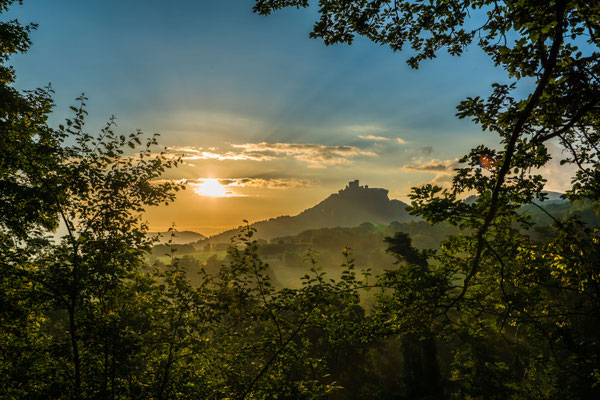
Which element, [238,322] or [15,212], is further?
[15,212]

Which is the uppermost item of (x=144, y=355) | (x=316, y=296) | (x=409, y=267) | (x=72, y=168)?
Result: (x=72, y=168)

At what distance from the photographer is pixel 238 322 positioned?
20.1ft

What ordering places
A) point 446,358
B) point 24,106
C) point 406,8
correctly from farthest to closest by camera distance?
point 446,358
point 24,106
point 406,8

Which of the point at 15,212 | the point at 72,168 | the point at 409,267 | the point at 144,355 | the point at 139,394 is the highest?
the point at 72,168

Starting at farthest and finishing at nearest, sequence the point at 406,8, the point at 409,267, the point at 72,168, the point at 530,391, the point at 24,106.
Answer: the point at 530,391 → the point at 24,106 → the point at 72,168 → the point at 409,267 → the point at 406,8

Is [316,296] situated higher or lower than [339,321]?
higher

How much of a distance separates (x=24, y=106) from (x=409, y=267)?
15.4 meters

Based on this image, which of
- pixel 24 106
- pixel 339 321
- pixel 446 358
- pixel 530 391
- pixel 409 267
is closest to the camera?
pixel 409 267

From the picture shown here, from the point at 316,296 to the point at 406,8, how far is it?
21.3 ft

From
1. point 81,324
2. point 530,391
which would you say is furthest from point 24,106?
point 530,391

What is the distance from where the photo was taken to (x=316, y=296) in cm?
616

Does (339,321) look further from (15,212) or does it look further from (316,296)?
(15,212)

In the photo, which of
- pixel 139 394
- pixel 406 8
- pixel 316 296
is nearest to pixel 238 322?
pixel 316 296

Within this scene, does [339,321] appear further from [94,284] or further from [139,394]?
[94,284]
